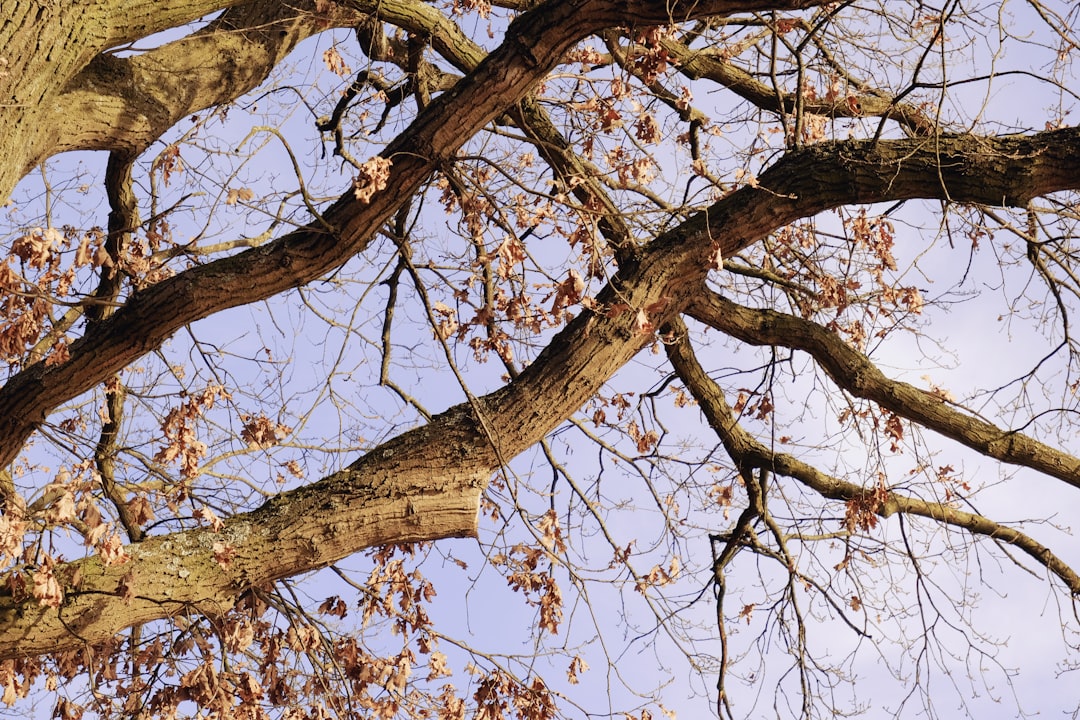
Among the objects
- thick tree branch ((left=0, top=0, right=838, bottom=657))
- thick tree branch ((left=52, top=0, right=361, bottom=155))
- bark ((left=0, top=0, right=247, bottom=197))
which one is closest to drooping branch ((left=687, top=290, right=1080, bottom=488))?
thick tree branch ((left=0, top=0, right=838, bottom=657))

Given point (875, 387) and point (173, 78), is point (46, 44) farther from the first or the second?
point (875, 387)

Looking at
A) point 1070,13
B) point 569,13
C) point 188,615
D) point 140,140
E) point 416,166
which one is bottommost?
point 188,615

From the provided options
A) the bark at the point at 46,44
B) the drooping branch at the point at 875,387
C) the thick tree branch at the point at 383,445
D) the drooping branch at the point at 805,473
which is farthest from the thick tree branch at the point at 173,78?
the drooping branch at the point at 805,473

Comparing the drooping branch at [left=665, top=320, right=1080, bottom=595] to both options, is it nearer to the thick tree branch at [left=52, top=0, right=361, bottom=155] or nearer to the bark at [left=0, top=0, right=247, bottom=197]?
the thick tree branch at [left=52, top=0, right=361, bottom=155]

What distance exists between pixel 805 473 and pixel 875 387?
36.8 inches

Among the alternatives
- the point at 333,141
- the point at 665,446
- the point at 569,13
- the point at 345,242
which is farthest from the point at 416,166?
the point at 665,446

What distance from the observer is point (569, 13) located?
3.66 meters

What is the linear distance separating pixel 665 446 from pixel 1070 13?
2.91 meters

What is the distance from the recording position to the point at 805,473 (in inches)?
217

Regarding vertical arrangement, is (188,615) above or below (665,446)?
below

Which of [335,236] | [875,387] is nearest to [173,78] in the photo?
[335,236]

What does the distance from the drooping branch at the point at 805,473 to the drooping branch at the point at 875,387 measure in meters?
0.57

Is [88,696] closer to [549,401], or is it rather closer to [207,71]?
[549,401]

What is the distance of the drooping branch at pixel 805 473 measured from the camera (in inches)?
214
